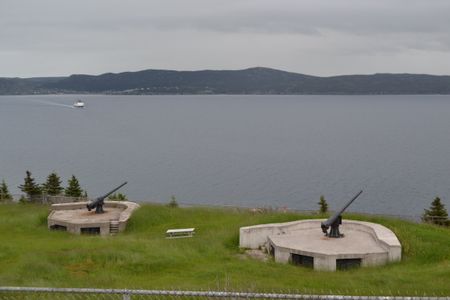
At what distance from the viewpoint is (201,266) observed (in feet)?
64.4

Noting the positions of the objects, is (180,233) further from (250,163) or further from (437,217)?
(250,163)

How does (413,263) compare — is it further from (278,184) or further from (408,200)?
(278,184)

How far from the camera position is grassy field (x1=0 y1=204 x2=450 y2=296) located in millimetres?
16328

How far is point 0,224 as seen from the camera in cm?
2917

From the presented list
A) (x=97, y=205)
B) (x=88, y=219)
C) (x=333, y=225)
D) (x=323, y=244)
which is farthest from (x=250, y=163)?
(x=323, y=244)

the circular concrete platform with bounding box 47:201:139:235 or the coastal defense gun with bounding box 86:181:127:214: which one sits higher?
the coastal defense gun with bounding box 86:181:127:214

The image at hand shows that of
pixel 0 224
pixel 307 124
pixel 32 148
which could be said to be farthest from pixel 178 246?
pixel 307 124

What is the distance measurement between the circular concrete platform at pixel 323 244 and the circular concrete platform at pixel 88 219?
788 centimetres

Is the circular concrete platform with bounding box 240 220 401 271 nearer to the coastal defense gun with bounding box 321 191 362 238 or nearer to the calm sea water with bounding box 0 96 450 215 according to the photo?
the coastal defense gun with bounding box 321 191 362 238

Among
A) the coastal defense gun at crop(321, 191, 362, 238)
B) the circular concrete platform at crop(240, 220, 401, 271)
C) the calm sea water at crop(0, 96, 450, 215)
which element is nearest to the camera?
the circular concrete platform at crop(240, 220, 401, 271)

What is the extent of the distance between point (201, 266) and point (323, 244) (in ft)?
18.1

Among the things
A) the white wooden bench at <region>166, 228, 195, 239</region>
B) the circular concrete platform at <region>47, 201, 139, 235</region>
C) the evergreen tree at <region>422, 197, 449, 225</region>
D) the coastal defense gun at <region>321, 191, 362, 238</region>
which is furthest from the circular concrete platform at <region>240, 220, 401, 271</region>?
the evergreen tree at <region>422, 197, 449, 225</region>

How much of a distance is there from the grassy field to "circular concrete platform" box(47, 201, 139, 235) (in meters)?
0.73

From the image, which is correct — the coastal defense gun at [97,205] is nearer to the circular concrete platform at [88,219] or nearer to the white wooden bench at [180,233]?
the circular concrete platform at [88,219]
